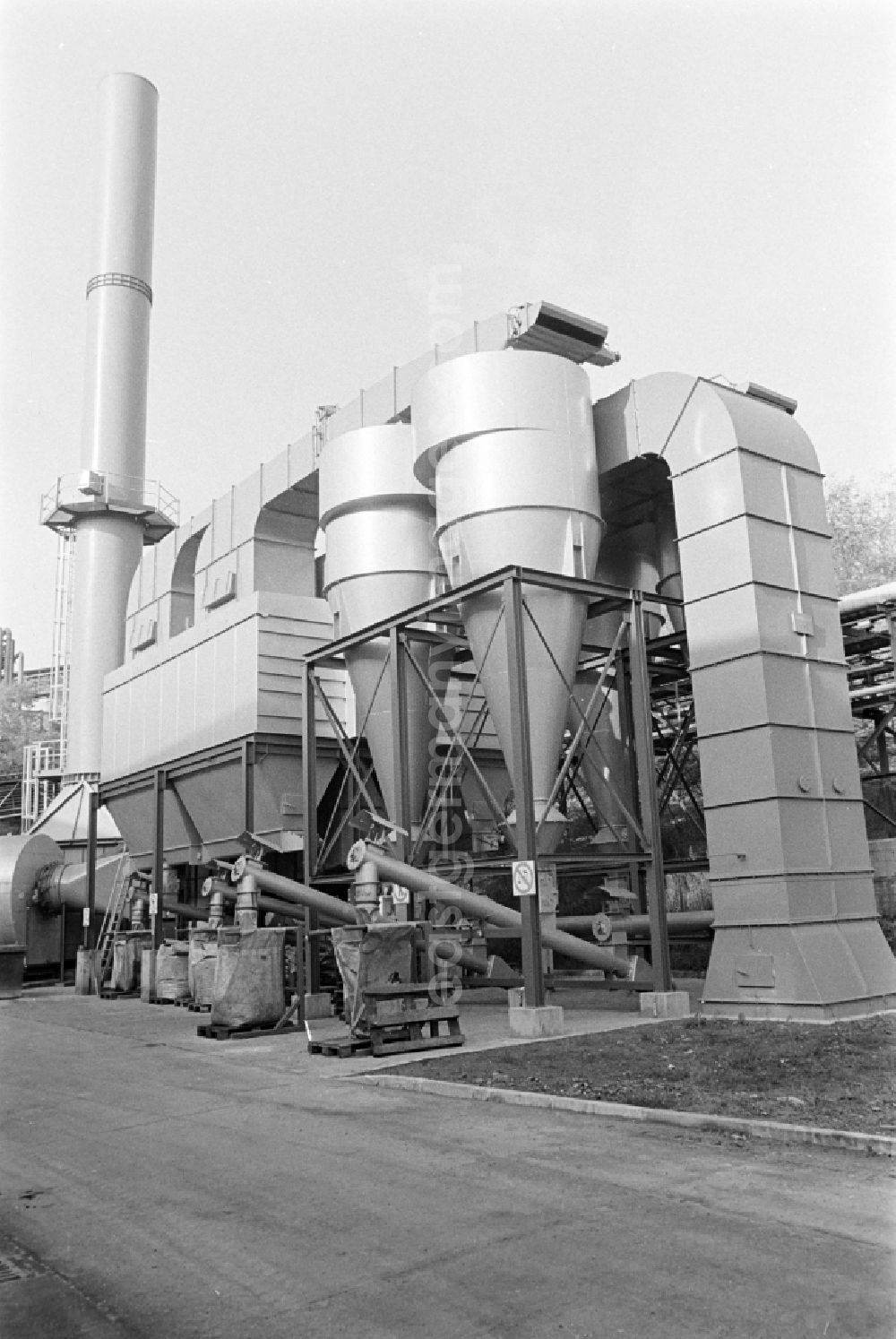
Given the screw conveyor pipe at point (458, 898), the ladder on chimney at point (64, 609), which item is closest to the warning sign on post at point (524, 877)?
the screw conveyor pipe at point (458, 898)

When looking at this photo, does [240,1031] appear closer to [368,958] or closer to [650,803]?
[368,958]

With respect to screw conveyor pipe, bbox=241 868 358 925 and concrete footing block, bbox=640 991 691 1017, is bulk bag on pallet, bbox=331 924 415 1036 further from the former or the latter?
concrete footing block, bbox=640 991 691 1017

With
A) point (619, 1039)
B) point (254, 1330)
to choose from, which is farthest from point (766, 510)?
point (254, 1330)

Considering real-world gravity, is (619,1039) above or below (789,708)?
below

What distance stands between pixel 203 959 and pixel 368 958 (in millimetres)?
5744

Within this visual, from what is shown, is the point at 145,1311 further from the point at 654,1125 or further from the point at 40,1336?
the point at 654,1125

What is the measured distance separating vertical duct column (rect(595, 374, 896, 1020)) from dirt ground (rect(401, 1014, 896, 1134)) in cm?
81

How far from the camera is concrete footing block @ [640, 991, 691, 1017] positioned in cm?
1234

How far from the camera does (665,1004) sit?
40.5ft

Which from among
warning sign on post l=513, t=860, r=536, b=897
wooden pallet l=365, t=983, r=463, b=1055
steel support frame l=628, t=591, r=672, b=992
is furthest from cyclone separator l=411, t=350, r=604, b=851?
wooden pallet l=365, t=983, r=463, b=1055

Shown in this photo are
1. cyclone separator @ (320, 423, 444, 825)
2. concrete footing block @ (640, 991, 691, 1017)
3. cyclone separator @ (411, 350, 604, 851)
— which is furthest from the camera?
cyclone separator @ (320, 423, 444, 825)

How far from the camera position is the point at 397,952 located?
11.5 m

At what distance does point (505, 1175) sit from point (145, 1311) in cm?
228

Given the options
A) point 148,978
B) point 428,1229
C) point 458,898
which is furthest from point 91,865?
point 428,1229
